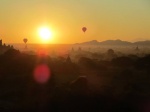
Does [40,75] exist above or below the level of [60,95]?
above

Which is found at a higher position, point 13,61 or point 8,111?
point 13,61

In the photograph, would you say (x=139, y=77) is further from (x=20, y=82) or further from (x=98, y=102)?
(x=98, y=102)

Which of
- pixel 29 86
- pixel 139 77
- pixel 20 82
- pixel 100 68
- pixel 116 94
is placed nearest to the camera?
pixel 116 94

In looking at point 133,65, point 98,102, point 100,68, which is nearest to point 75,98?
point 98,102

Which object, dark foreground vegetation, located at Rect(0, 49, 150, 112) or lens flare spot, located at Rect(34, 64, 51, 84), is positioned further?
lens flare spot, located at Rect(34, 64, 51, 84)

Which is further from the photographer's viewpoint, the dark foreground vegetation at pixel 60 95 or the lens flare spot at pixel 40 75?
the lens flare spot at pixel 40 75

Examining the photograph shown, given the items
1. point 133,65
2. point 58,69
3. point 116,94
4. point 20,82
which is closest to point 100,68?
point 133,65

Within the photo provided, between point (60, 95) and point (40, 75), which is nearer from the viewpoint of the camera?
point (60, 95)

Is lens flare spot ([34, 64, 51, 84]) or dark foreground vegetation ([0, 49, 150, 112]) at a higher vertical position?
lens flare spot ([34, 64, 51, 84])

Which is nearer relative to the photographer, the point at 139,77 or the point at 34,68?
the point at 34,68

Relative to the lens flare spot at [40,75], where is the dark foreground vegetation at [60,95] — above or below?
below

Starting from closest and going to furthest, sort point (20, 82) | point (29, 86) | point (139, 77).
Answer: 1. point (29, 86)
2. point (20, 82)
3. point (139, 77)
